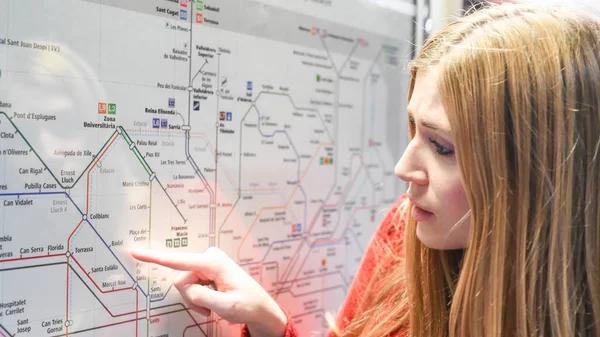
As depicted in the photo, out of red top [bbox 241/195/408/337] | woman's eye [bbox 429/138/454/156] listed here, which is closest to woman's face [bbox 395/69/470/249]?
woman's eye [bbox 429/138/454/156]

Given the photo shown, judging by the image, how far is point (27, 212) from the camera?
0.71 meters

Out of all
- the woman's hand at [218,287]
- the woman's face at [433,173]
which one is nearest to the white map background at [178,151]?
the woman's hand at [218,287]

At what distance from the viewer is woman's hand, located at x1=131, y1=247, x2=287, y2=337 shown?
2.75 feet

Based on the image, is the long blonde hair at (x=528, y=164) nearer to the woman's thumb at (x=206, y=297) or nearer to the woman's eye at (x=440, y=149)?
the woman's eye at (x=440, y=149)

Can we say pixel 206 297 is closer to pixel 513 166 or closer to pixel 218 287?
pixel 218 287

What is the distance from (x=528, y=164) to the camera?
2.42ft

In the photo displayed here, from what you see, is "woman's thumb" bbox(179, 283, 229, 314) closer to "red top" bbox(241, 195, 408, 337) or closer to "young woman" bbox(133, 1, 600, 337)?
"young woman" bbox(133, 1, 600, 337)

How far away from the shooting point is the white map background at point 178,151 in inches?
28.2

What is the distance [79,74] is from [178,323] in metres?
0.45

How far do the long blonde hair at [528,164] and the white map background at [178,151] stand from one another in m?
0.37

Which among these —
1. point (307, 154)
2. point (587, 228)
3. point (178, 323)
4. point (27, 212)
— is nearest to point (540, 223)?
point (587, 228)

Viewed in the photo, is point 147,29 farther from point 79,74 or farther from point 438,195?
point 438,195

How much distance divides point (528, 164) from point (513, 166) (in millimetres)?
24

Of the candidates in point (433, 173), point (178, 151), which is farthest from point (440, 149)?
point (178, 151)
